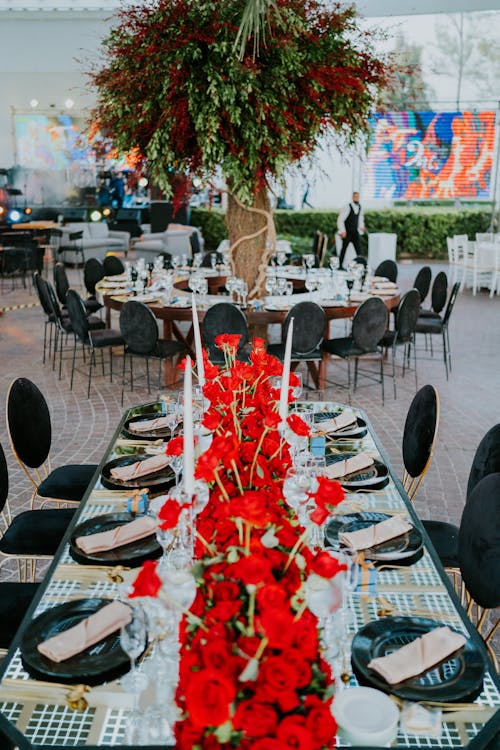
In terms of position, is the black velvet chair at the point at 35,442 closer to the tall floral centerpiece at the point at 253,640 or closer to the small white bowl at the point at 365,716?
the tall floral centerpiece at the point at 253,640

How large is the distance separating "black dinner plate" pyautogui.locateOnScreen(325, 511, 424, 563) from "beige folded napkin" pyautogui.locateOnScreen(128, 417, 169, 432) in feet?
3.95

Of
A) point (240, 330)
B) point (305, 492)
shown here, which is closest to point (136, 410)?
point (305, 492)

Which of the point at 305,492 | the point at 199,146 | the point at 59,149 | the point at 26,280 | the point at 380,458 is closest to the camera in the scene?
the point at 305,492

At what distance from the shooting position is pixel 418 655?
198 centimetres

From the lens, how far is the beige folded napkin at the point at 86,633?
78.2 inches

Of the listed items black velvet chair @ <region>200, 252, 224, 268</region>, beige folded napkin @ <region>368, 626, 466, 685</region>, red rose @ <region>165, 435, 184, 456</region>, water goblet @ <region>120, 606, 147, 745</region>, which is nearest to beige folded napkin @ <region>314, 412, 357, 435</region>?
red rose @ <region>165, 435, 184, 456</region>

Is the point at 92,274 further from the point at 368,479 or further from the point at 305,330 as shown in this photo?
the point at 368,479

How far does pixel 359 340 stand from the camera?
680 cm

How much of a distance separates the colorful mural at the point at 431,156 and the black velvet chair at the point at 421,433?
1590 cm

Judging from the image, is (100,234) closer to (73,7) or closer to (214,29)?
(73,7)

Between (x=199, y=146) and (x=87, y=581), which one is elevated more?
(x=199, y=146)

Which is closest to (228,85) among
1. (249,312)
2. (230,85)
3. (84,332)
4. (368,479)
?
(230,85)

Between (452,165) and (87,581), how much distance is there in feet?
60.9

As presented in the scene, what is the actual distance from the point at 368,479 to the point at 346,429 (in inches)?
24.6
